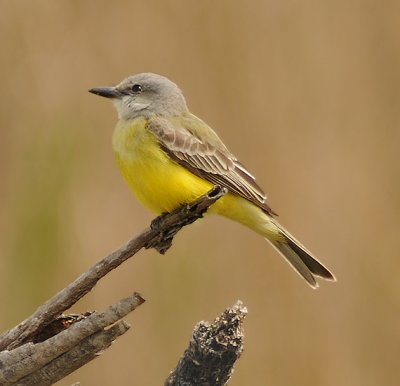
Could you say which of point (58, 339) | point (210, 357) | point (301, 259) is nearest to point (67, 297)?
point (58, 339)

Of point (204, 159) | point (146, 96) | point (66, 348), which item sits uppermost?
point (146, 96)

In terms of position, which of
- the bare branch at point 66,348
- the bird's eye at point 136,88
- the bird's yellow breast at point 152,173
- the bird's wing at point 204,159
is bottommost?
the bare branch at point 66,348

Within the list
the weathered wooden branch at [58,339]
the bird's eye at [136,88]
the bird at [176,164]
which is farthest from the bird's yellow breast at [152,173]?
the weathered wooden branch at [58,339]

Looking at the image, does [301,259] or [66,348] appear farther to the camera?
[301,259]

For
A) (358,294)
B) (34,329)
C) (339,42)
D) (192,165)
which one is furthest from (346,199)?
(34,329)

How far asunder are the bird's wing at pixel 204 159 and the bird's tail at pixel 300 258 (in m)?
0.14

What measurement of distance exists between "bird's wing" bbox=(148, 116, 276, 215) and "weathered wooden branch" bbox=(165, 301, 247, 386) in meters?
1.43

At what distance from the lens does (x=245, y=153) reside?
4.55 meters

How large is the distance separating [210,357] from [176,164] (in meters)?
1.48

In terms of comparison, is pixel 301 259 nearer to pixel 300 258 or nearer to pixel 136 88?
pixel 300 258

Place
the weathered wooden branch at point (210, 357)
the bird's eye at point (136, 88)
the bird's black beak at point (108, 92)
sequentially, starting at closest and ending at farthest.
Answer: the weathered wooden branch at point (210, 357)
the bird's black beak at point (108, 92)
the bird's eye at point (136, 88)

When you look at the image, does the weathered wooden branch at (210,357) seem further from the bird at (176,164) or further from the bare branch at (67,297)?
the bird at (176,164)

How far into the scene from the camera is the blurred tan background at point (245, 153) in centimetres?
431

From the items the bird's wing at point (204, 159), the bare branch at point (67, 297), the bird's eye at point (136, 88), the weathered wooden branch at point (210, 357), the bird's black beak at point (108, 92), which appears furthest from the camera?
the bird's eye at point (136, 88)
